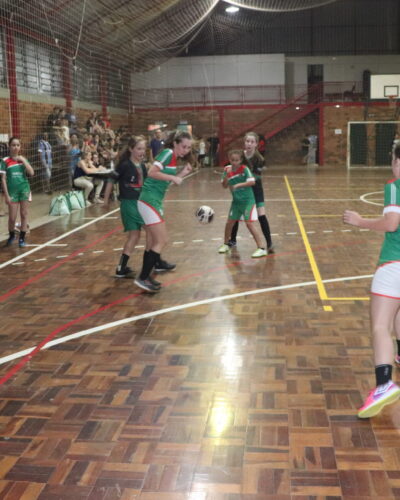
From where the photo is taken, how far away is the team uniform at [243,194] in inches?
330

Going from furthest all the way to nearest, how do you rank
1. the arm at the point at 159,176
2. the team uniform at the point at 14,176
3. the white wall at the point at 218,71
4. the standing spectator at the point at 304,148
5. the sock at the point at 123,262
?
the white wall at the point at 218,71, the standing spectator at the point at 304,148, the team uniform at the point at 14,176, the sock at the point at 123,262, the arm at the point at 159,176

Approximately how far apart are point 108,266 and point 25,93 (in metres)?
12.1

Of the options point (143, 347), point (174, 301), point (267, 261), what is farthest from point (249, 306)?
point (267, 261)

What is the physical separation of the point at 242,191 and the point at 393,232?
197 inches

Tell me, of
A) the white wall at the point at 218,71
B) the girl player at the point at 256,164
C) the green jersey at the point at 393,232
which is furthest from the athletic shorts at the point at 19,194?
the white wall at the point at 218,71

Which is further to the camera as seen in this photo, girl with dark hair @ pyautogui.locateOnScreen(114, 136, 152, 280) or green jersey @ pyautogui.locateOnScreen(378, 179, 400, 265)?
girl with dark hair @ pyautogui.locateOnScreen(114, 136, 152, 280)

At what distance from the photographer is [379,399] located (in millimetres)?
3566

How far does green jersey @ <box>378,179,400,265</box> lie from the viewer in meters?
3.42

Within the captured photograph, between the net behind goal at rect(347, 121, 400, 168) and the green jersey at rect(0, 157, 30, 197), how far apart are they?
22806mm

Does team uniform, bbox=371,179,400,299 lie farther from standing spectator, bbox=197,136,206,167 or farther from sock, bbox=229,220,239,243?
standing spectator, bbox=197,136,206,167

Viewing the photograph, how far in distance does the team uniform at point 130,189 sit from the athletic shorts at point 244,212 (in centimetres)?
180

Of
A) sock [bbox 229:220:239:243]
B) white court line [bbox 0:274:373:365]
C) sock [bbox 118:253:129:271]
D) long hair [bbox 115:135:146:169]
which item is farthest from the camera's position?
sock [bbox 229:220:239:243]

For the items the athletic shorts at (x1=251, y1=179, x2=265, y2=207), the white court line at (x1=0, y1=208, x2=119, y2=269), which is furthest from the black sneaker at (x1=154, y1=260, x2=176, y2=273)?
the white court line at (x1=0, y1=208, x2=119, y2=269)

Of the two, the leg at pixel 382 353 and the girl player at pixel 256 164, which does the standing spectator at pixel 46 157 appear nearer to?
the girl player at pixel 256 164
